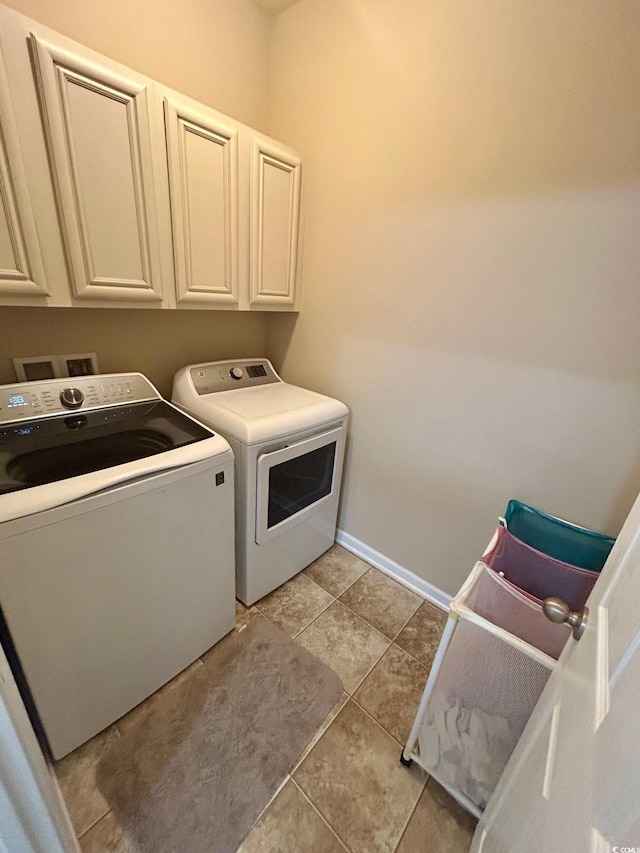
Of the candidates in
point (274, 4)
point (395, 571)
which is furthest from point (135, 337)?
point (395, 571)

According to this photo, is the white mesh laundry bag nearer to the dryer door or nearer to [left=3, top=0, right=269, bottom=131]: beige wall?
the dryer door

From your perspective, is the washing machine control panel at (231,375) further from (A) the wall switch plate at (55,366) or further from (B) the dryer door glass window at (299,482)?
(B) the dryer door glass window at (299,482)

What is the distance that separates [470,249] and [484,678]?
1.41 meters

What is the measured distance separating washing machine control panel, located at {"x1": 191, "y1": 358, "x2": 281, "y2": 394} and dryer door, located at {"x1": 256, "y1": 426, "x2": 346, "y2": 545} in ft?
1.71

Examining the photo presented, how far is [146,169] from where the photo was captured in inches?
48.3

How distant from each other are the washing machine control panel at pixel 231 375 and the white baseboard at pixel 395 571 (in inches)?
41.0

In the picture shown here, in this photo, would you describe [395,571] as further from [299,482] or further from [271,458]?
[271,458]

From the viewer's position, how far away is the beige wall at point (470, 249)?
1.08 metres

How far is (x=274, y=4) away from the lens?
1607mm

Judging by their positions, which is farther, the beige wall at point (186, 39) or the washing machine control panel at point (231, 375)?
the washing machine control panel at point (231, 375)

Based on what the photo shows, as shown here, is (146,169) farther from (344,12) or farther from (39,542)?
(39,542)

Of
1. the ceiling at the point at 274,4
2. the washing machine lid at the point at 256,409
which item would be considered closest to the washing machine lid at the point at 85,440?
the washing machine lid at the point at 256,409

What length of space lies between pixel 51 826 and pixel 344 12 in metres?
2.57

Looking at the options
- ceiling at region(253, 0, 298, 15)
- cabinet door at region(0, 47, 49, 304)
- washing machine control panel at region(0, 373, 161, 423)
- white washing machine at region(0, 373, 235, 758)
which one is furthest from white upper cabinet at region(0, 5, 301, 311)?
ceiling at region(253, 0, 298, 15)
